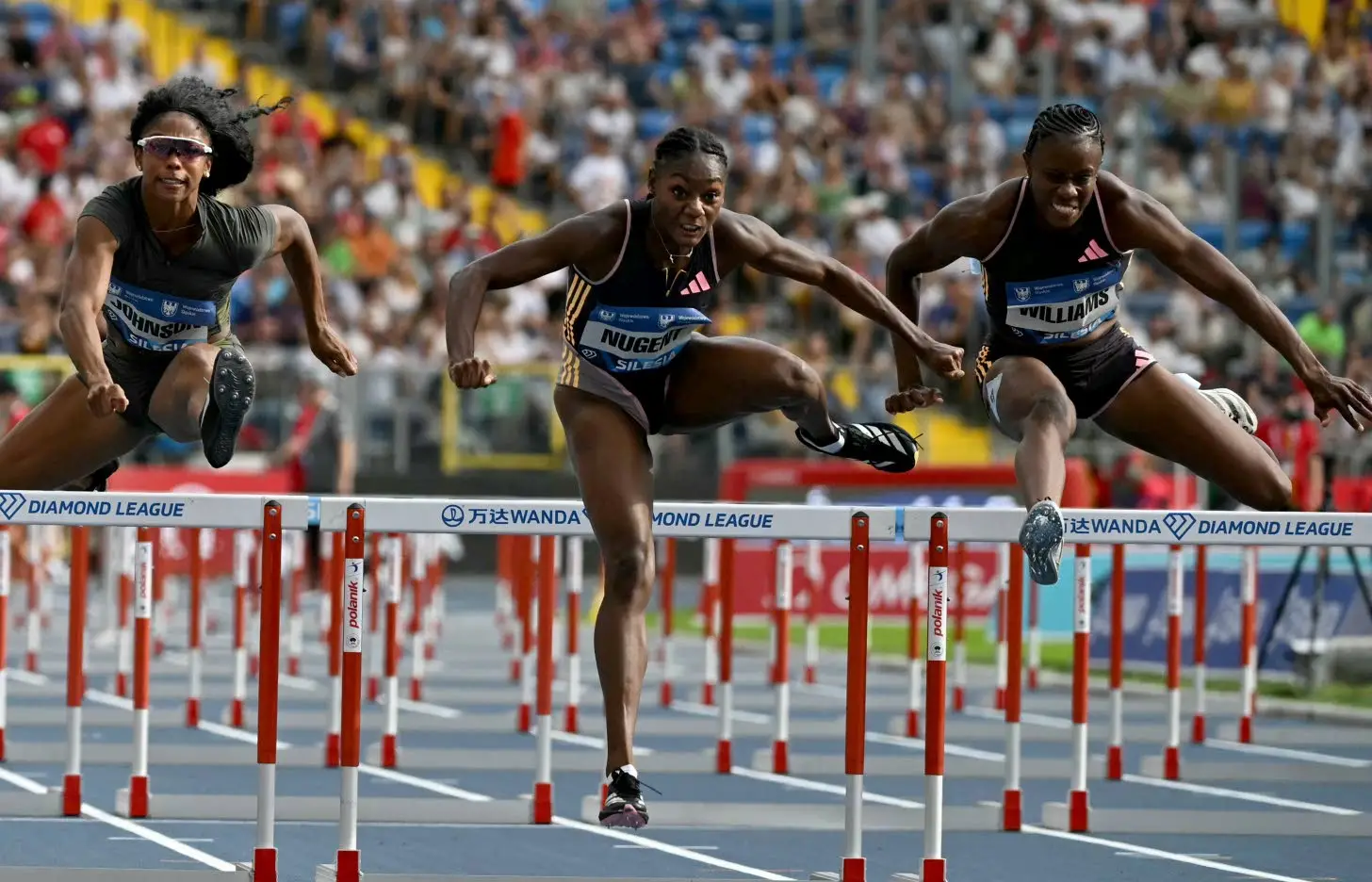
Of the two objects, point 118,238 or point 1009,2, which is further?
point 1009,2

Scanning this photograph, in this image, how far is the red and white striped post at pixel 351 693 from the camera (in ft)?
25.0

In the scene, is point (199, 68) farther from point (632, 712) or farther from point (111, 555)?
point (632, 712)

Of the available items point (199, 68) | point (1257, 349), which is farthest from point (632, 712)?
point (199, 68)

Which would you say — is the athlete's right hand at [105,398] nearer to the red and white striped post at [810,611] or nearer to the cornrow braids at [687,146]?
the cornrow braids at [687,146]

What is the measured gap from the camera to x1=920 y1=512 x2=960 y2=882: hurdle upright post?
25.5ft

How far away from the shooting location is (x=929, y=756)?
7.85m

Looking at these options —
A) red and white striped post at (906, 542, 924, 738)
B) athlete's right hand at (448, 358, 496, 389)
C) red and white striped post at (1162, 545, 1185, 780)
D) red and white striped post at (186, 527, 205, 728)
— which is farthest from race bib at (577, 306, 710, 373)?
red and white striped post at (906, 542, 924, 738)

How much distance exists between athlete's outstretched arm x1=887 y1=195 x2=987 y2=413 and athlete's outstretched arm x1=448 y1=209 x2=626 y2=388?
1.17 m

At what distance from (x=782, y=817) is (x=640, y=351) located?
3.51 m

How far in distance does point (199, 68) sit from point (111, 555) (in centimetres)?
A: 1001

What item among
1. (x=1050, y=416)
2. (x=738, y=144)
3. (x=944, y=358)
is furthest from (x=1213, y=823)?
(x=738, y=144)

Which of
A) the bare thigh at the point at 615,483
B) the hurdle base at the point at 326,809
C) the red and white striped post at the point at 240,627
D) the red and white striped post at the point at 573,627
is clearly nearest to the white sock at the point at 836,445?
the bare thigh at the point at 615,483

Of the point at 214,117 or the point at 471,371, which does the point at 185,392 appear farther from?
the point at 471,371

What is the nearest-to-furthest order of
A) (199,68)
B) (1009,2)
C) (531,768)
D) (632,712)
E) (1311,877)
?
(632,712) < (1311,877) < (531,768) < (199,68) < (1009,2)
